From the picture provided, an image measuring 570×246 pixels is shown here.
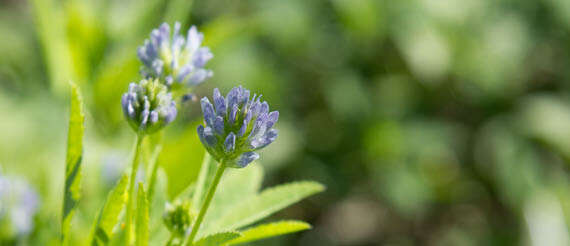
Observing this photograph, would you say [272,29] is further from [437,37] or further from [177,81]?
[177,81]

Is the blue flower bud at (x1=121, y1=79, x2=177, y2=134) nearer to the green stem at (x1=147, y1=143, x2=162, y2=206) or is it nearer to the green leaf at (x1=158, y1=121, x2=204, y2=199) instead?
the green stem at (x1=147, y1=143, x2=162, y2=206)

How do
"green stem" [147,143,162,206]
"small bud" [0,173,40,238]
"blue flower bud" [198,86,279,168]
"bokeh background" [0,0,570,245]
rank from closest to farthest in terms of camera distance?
"blue flower bud" [198,86,279,168], "green stem" [147,143,162,206], "small bud" [0,173,40,238], "bokeh background" [0,0,570,245]

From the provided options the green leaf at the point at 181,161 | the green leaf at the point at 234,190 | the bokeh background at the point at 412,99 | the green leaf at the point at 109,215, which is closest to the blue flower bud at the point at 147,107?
the green leaf at the point at 109,215

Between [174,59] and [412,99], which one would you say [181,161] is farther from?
[412,99]

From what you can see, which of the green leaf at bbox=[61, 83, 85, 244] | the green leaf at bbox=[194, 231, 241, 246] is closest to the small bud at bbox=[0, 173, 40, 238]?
the green leaf at bbox=[61, 83, 85, 244]

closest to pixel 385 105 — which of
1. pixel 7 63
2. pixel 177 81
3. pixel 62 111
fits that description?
pixel 62 111

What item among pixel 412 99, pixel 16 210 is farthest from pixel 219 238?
pixel 412 99

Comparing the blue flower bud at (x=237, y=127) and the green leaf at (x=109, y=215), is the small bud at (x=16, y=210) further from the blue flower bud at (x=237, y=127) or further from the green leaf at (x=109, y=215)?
the blue flower bud at (x=237, y=127)
